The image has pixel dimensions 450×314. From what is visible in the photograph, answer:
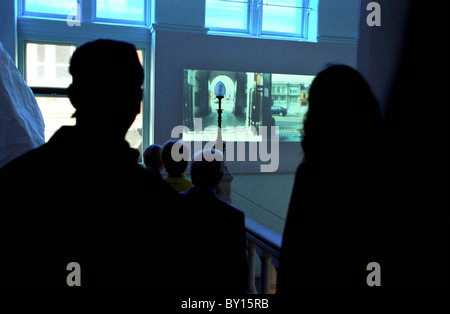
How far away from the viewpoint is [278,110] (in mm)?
9547

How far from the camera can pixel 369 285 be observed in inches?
48.3

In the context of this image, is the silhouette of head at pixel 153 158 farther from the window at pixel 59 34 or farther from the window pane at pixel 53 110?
the window pane at pixel 53 110

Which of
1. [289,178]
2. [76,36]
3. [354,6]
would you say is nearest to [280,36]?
[354,6]

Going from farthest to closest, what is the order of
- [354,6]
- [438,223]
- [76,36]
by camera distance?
1. [354,6]
2. [76,36]
3. [438,223]

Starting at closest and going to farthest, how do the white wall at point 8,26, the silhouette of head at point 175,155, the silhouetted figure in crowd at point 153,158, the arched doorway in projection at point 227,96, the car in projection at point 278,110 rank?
the silhouette of head at point 175,155 < the silhouetted figure in crowd at point 153,158 < the white wall at point 8,26 < the arched doorway in projection at point 227,96 < the car in projection at point 278,110

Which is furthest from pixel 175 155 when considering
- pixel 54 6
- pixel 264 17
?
pixel 264 17

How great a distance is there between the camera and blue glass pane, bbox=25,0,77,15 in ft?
28.2

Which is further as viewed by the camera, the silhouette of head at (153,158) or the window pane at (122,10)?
the window pane at (122,10)

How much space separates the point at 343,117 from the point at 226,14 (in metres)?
8.83

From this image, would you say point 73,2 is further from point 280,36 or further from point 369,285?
point 369,285

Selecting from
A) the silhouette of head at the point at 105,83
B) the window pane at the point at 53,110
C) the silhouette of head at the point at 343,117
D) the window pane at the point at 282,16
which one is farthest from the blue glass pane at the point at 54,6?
the silhouette of head at the point at 105,83

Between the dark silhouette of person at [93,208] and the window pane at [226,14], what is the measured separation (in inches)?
354

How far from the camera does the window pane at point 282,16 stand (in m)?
9.80

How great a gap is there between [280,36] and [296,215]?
9136 millimetres
